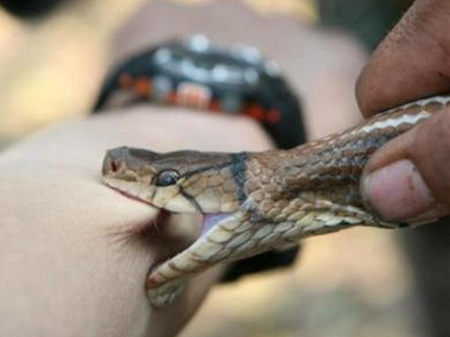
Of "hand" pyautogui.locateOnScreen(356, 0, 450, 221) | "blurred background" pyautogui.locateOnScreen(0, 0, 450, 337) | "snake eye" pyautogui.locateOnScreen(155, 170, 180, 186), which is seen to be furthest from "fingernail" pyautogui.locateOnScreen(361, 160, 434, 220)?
"blurred background" pyautogui.locateOnScreen(0, 0, 450, 337)

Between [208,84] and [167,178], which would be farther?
[208,84]

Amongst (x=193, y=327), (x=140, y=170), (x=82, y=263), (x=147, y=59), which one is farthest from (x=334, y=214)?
(x=193, y=327)

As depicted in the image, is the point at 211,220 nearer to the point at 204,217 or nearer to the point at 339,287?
the point at 204,217

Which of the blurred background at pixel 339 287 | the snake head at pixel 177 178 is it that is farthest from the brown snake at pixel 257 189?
the blurred background at pixel 339 287

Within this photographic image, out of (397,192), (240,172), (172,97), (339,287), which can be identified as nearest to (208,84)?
(172,97)

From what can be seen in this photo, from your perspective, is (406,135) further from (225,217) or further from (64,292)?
(64,292)

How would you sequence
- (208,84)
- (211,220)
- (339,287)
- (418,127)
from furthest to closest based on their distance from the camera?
Answer: (339,287) < (208,84) < (211,220) < (418,127)

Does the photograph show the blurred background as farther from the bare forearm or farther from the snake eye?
the snake eye
